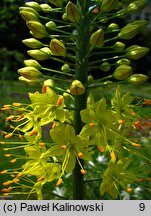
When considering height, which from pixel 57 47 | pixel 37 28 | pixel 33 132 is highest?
pixel 37 28

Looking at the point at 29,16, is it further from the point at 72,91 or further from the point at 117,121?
the point at 117,121

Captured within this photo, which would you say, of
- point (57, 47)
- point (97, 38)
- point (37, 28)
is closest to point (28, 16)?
point (37, 28)

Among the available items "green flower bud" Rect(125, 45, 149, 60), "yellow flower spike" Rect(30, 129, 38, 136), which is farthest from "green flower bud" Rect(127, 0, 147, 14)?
"yellow flower spike" Rect(30, 129, 38, 136)

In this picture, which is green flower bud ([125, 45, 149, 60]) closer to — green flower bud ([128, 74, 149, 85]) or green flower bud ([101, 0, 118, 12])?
green flower bud ([128, 74, 149, 85])

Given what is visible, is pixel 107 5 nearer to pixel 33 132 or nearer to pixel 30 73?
pixel 30 73

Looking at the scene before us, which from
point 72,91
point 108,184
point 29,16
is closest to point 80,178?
point 108,184

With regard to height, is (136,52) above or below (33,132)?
above

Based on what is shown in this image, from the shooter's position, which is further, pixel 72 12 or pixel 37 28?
pixel 37 28
